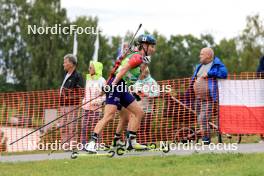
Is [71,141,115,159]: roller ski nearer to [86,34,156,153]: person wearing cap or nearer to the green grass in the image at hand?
[86,34,156,153]: person wearing cap

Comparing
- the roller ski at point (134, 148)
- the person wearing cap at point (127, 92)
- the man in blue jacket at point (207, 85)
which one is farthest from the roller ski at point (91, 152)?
the man in blue jacket at point (207, 85)

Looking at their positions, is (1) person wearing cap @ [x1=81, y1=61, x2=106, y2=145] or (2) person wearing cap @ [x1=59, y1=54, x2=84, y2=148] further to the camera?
(2) person wearing cap @ [x1=59, y1=54, x2=84, y2=148]

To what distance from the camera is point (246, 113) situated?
12086 mm

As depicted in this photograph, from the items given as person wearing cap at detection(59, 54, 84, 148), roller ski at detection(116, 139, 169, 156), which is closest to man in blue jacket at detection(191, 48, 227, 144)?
roller ski at detection(116, 139, 169, 156)

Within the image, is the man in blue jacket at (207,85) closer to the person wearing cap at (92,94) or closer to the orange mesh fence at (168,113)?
the orange mesh fence at (168,113)

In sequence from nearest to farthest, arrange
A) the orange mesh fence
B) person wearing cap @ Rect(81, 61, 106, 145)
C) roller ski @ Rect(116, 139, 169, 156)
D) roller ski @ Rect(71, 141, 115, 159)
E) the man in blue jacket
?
roller ski @ Rect(71, 141, 115, 159) → roller ski @ Rect(116, 139, 169, 156) → the man in blue jacket → the orange mesh fence → person wearing cap @ Rect(81, 61, 106, 145)

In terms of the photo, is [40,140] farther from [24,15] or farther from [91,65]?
[24,15]

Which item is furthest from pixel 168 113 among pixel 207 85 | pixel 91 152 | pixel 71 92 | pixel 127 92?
pixel 91 152

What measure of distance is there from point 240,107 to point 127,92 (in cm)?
282

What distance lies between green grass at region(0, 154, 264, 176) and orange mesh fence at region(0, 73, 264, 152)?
7.81 feet

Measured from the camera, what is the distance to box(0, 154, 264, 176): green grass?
758 centimetres

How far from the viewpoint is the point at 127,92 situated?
33.7 feet

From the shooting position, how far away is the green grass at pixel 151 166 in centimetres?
758

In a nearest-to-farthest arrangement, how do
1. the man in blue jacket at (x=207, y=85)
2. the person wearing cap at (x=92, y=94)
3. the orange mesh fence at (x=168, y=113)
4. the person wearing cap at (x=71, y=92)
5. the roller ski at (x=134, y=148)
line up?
the roller ski at (x=134, y=148) → the man in blue jacket at (x=207, y=85) → the orange mesh fence at (x=168, y=113) → the person wearing cap at (x=92, y=94) → the person wearing cap at (x=71, y=92)
